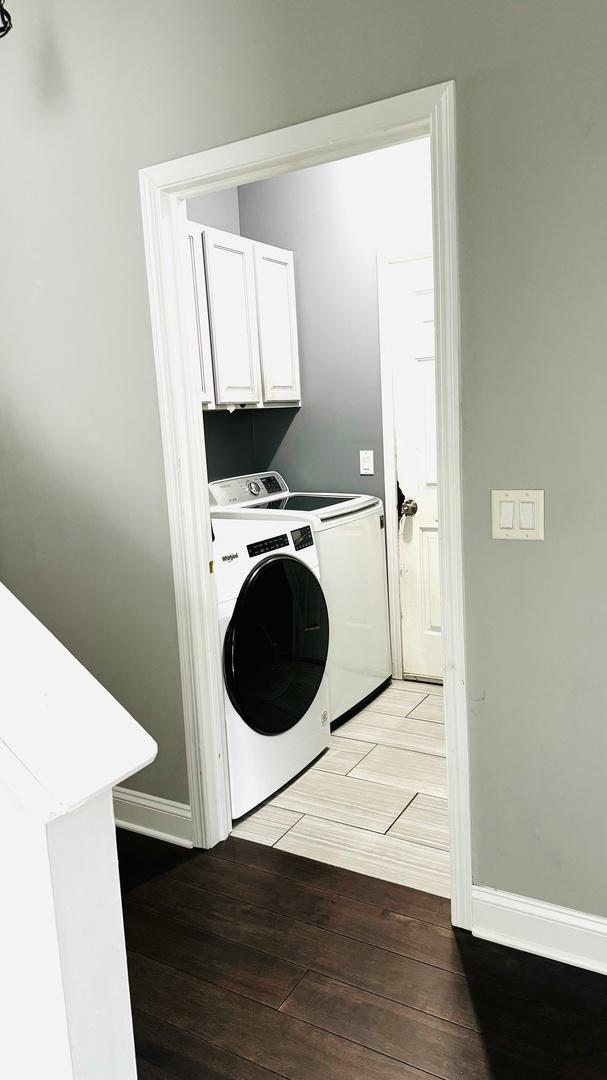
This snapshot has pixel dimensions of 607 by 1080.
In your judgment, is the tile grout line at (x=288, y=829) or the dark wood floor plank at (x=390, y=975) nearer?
the dark wood floor plank at (x=390, y=975)

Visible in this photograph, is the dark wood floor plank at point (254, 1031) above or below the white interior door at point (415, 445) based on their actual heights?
below

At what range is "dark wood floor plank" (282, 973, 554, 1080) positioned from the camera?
5.41 ft

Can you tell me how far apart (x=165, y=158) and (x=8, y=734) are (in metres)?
1.86

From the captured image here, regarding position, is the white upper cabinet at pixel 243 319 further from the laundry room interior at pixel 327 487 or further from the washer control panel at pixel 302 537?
the washer control panel at pixel 302 537

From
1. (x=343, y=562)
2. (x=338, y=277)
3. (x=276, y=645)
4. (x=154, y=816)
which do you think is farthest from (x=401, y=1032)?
(x=338, y=277)

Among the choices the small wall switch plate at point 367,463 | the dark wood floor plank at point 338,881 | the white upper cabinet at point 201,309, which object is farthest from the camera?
the small wall switch plate at point 367,463

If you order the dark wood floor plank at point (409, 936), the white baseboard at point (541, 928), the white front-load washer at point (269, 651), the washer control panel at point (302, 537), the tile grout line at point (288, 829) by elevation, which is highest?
the washer control panel at point (302, 537)

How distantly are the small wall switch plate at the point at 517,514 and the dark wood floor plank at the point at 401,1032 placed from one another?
1141 mm

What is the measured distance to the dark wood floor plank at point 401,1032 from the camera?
165 cm

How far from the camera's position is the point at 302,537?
120 inches

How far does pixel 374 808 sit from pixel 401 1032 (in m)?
1.01

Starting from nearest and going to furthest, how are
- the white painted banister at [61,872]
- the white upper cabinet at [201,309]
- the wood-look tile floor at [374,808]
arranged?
the white painted banister at [61,872], the wood-look tile floor at [374,808], the white upper cabinet at [201,309]

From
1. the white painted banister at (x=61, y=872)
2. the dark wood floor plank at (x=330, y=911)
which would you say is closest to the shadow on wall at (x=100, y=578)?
the dark wood floor plank at (x=330, y=911)

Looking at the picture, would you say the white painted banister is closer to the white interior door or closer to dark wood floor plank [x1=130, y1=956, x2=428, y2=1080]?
dark wood floor plank [x1=130, y1=956, x2=428, y2=1080]
